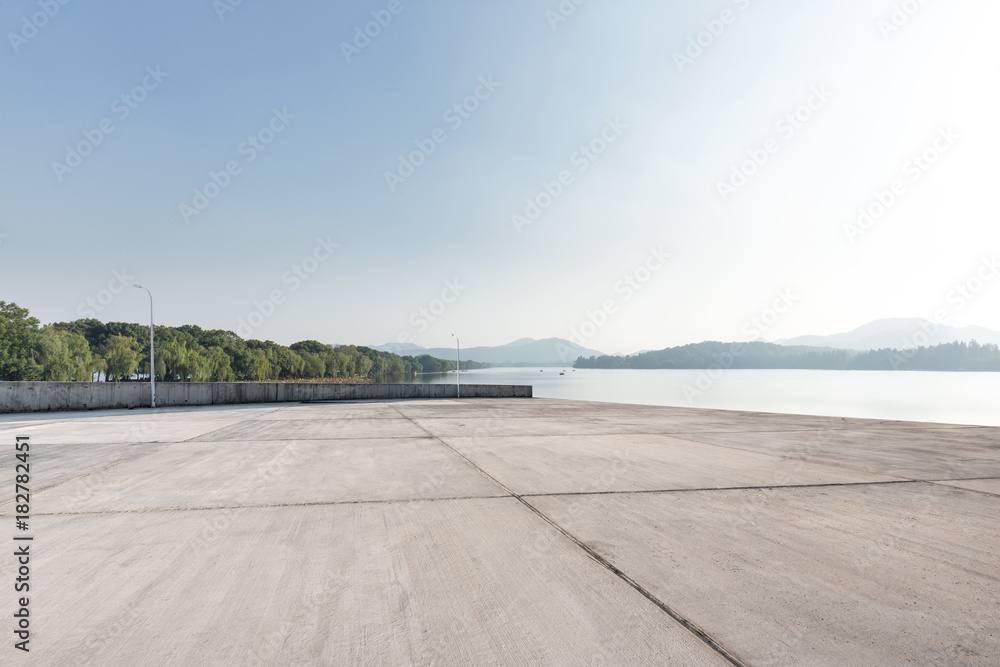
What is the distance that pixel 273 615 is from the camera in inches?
129

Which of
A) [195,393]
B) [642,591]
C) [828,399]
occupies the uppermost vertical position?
[195,393]

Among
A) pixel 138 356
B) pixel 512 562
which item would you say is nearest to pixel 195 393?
pixel 512 562

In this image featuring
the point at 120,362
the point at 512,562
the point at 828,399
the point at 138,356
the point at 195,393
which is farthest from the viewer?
the point at 138,356

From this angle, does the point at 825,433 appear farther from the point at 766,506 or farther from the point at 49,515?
the point at 49,515

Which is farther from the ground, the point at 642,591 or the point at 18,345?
the point at 18,345

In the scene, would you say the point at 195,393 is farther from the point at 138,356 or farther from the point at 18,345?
the point at 138,356

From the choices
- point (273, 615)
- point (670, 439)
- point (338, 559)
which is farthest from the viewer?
point (670, 439)

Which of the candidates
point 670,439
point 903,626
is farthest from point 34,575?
point 670,439

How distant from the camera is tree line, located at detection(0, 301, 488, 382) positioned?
204 ft

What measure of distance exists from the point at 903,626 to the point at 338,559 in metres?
A: 4.25

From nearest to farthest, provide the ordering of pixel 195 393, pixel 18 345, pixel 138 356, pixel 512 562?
pixel 512 562 < pixel 195 393 < pixel 18 345 < pixel 138 356

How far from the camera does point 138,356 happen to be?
91.1 m

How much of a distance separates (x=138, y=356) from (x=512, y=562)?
364 feet

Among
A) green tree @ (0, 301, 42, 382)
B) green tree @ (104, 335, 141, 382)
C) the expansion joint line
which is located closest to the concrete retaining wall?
the expansion joint line
